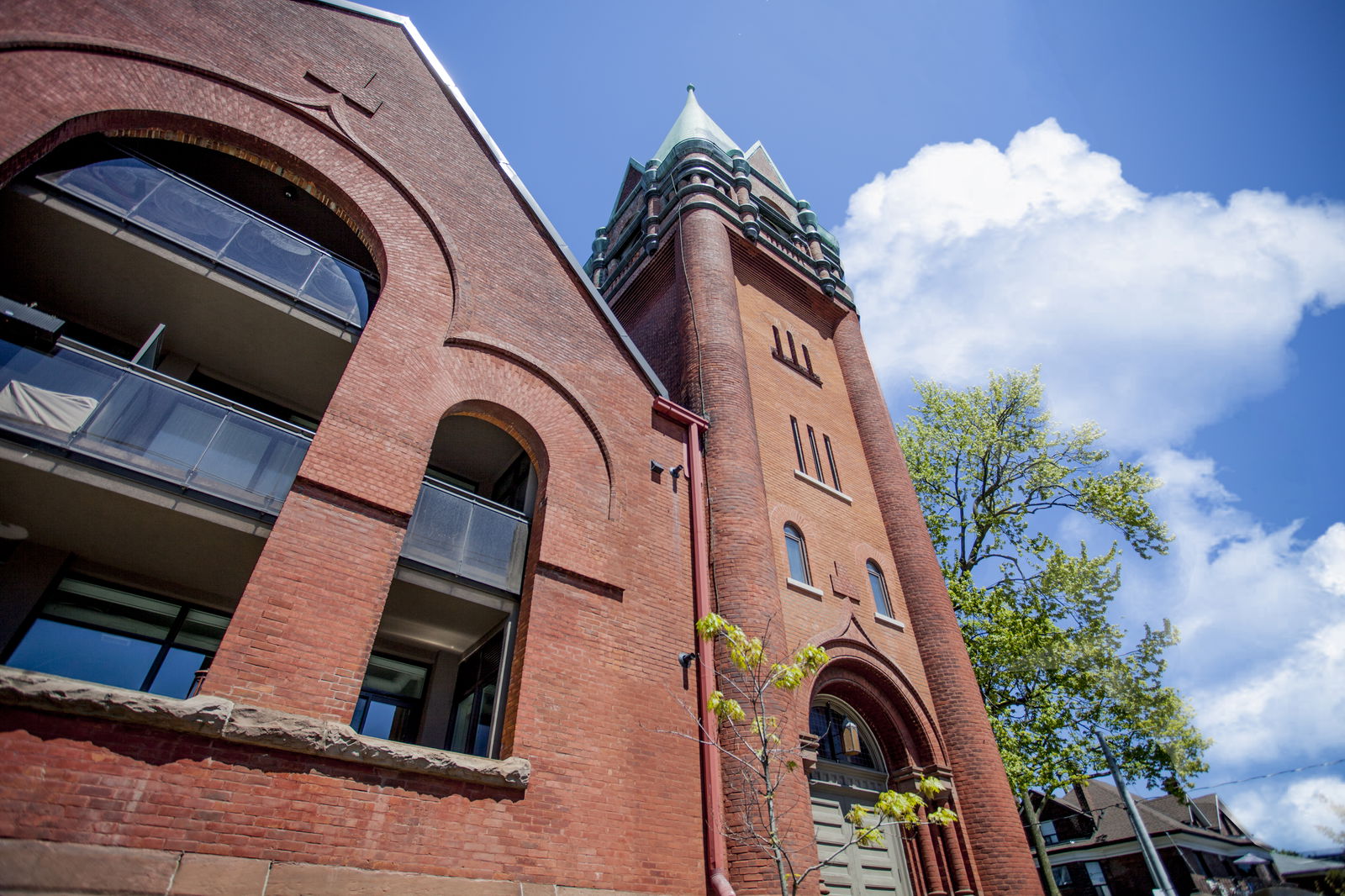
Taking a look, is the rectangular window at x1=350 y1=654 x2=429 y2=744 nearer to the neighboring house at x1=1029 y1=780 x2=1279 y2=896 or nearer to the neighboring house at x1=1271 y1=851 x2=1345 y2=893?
the neighboring house at x1=1271 y1=851 x2=1345 y2=893

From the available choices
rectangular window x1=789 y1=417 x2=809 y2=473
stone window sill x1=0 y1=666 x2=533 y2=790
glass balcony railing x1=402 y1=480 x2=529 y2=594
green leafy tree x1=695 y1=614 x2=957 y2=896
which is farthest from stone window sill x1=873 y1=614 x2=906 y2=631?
stone window sill x1=0 y1=666 x2=533 y2=790

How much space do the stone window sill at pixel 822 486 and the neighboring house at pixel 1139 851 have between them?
2637 centimetres

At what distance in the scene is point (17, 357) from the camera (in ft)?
20.6

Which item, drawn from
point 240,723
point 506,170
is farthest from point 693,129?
point 240,723

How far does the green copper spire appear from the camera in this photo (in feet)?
70.5

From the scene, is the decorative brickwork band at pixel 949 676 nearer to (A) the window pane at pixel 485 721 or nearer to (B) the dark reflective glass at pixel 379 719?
(A) the window pane at pixel 485 721

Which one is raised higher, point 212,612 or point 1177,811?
point 1177,811

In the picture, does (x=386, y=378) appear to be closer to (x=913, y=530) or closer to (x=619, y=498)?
(x=619, y=498)

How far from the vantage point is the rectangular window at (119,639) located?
7.20 metres

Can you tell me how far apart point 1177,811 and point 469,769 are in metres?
48.2

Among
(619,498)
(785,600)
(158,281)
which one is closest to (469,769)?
(619,498)

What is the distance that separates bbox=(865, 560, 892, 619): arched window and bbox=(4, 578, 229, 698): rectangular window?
10604 mm

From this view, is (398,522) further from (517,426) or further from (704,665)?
(704,665)

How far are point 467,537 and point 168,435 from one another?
129 inches
